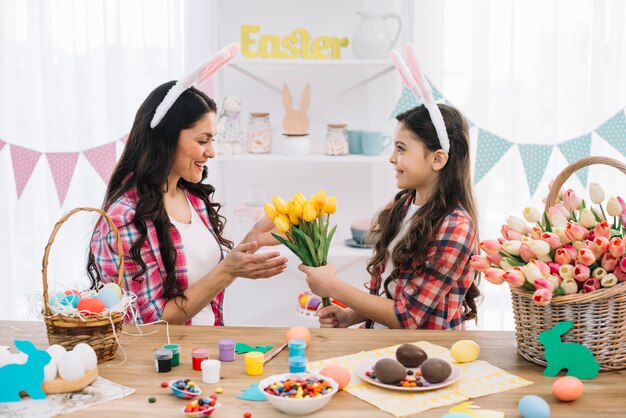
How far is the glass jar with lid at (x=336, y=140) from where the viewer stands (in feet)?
10.8

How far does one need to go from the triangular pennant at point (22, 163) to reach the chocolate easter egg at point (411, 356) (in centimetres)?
247

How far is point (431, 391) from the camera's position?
4.77 feet

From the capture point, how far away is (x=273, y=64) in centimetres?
A: 334

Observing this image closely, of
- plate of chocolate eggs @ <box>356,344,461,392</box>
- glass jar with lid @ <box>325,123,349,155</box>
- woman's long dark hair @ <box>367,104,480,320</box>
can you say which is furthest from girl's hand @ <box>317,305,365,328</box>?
glass jar with lid @ <box>325,123,349,155</box>

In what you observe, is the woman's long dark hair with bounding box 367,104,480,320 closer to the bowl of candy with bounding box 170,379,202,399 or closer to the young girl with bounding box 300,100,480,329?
the young girl with bounding box 300,100,480,329

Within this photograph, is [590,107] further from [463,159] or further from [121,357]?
[121,357]

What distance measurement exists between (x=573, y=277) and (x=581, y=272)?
0.02 metres

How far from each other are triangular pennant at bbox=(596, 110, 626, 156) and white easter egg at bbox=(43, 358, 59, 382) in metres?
A: 2.70

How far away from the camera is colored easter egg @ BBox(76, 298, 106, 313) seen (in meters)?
1.60

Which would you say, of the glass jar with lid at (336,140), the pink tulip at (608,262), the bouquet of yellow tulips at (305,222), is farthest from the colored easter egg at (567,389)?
the glass jar with lid at (336,140)

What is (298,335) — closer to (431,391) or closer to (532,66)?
(431,391)

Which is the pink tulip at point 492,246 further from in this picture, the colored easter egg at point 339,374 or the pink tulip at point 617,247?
the colored easter egg at point 339,374

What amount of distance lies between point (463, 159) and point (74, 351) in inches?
48.0

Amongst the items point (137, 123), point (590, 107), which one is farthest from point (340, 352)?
point (590, 107)
